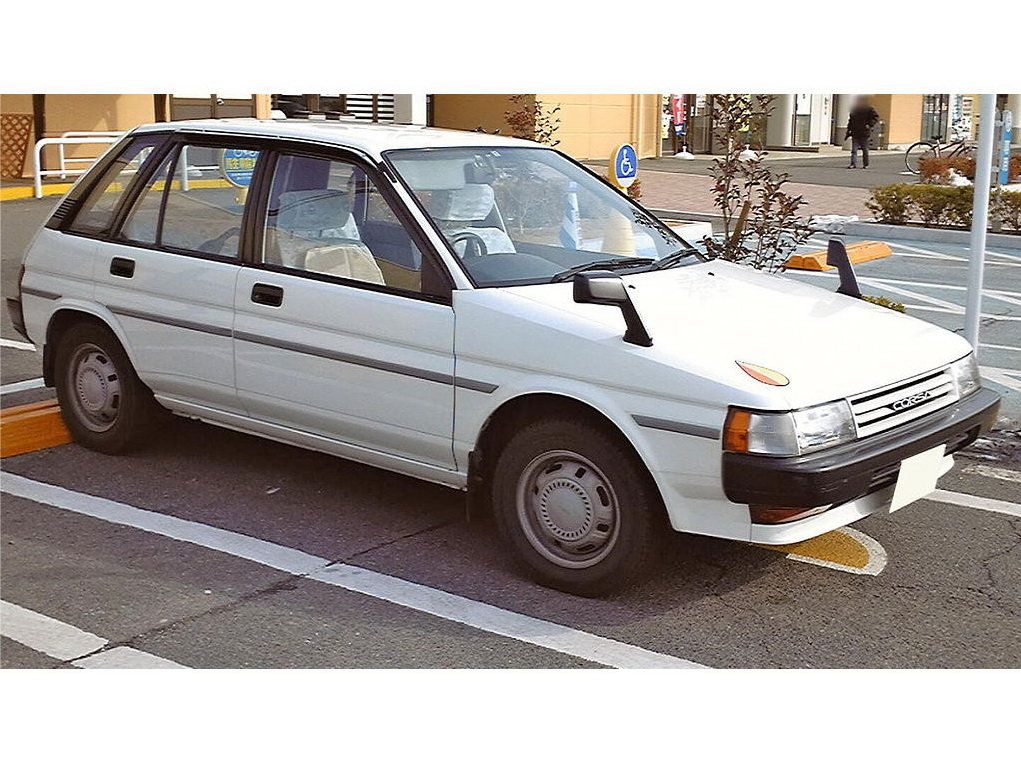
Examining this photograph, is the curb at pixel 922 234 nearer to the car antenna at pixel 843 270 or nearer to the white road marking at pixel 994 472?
the white road marking at pixel 994 472

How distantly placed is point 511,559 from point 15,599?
175 cm

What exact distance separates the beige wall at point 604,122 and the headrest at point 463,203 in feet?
68.6

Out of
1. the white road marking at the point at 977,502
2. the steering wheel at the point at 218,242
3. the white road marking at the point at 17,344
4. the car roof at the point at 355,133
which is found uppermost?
the car roof at the point at 355,133

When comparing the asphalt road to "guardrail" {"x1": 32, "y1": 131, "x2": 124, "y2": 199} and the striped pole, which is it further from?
"guardrail" {"x1": 32, "y1": 131, "x2": 124, "y2": 199}

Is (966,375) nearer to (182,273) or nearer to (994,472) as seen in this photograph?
(994,472)

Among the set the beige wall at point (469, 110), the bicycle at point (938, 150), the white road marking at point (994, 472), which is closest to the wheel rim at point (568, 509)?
the white road marking at point (994, 472)

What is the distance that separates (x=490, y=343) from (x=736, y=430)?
98 centimetres

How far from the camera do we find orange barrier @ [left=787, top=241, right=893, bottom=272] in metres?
12.1

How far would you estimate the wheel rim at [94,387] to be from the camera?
574 cm

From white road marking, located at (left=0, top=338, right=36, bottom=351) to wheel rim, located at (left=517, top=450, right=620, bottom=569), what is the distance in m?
4.61

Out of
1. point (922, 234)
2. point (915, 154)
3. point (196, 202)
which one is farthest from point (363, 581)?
Answer: point (915, 154)

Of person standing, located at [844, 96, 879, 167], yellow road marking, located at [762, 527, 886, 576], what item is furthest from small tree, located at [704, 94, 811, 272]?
person standing, located at [844, 96, 879, 167]

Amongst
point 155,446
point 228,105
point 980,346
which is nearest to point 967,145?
point 228,105

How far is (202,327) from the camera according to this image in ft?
17.2
